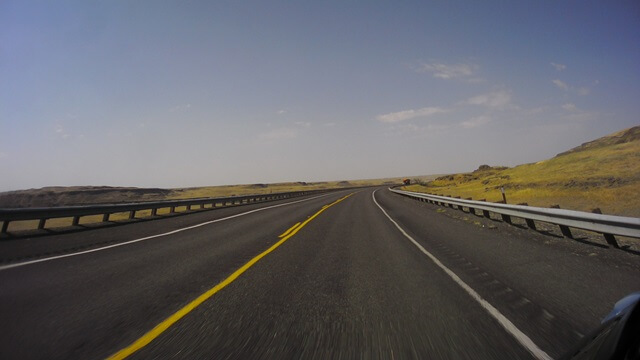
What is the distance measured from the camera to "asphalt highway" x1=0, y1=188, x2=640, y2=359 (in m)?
3.29

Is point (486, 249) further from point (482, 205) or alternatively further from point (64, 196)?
point (64, 196)

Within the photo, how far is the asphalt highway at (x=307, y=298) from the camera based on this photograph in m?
3.29

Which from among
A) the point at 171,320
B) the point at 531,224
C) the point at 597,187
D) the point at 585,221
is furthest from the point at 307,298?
the point at 597,187

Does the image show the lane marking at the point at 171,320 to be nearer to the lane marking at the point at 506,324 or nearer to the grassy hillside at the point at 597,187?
the lane marking at the point at 506,324

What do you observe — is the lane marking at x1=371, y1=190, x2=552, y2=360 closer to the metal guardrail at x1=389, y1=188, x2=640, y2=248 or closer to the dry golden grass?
the metal guardrail at x1=389, y1=188, x2=640, y2=248

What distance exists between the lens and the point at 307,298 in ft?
15.7

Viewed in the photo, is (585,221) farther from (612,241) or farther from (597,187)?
(597,187)

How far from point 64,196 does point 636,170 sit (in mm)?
80707

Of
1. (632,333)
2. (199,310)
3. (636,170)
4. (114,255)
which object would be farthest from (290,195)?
(632,333)

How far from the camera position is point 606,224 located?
274 inches

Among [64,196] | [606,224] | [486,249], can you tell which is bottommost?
[486,249]

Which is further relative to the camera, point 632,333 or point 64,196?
point 64,196

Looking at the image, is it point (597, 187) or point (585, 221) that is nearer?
point (585, 221)

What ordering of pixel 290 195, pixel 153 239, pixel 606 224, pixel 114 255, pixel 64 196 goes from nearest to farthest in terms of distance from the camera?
pixel 606 224 < pixel 114 255 < pixel 153 239 < pixel 290 195 < pixel 64 196
